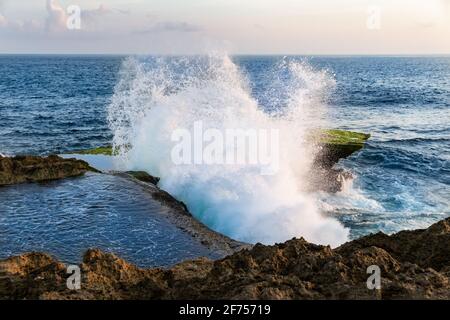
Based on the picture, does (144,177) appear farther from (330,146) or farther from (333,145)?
(333,145)

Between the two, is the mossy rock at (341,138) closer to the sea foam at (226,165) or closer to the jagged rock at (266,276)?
the sea foam at (226,165)

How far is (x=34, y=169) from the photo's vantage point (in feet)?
64.0

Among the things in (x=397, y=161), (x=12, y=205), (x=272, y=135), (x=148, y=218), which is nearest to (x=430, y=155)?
(x=397, y=161)

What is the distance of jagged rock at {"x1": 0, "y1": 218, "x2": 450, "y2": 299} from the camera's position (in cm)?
654

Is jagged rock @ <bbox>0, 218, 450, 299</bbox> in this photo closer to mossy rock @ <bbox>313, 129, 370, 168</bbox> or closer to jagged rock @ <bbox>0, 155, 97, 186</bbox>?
jagged rock @ <bbox>0, 155, 97, 186</bbox>

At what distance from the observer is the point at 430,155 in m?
32.3

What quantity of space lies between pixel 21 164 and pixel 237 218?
9.14 m

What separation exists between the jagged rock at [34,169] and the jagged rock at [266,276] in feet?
35.9

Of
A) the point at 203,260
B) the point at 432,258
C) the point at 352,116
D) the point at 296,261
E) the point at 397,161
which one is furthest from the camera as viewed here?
the point at 352,116

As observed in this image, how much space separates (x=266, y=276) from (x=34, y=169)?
14874mm

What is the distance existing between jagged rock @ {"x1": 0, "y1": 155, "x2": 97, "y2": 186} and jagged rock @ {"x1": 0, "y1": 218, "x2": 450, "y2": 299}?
10937 millimetres

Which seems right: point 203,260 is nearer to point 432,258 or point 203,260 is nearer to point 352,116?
point 432,258

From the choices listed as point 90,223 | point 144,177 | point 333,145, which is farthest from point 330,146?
point 90,223

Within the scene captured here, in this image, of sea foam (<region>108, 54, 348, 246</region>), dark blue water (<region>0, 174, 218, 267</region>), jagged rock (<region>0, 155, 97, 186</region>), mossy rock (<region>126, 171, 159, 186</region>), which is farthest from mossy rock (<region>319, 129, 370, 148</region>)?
jagged rock (<region>0, 155, 97, 186</region>)
